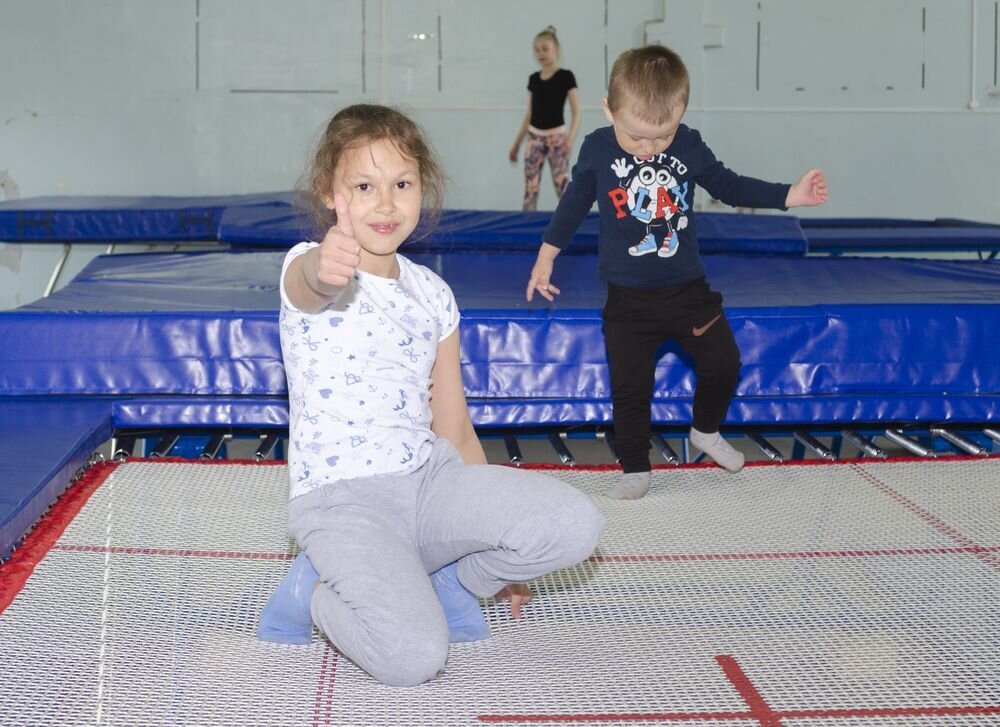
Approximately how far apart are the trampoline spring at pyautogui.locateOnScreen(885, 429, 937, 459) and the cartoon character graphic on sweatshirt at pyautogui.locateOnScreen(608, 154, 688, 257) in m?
0.76

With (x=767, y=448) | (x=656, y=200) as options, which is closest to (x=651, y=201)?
(x=656, y=200)

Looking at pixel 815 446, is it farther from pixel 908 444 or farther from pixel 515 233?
pixel 515 233

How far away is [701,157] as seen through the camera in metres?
2.40

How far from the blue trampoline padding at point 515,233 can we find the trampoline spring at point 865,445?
1487 millimetres

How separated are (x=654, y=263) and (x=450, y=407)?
2.56 feet

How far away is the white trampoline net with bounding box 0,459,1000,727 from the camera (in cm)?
138

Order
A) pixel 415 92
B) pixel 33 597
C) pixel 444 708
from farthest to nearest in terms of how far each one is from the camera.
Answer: pixel 415 92, pixel 33 597, pixel 444 708

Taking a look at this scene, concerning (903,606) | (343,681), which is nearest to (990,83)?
(903,606)

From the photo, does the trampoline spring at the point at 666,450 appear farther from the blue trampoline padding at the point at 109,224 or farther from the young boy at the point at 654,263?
the blue trampoline padding at the point at 109,224

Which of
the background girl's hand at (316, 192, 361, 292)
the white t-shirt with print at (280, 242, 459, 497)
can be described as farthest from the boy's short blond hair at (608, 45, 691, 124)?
the background girl's hand at (316, 192, 361, 292)

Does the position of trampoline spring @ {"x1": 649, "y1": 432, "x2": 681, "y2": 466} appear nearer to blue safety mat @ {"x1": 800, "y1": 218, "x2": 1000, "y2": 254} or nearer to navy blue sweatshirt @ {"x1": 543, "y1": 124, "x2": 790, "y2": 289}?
navy blue sweatshirt @ {"x1": 543, "y1": 124, "x2": 790, "y2": 289}

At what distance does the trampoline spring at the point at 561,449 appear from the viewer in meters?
2.52

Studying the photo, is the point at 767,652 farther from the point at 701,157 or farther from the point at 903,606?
the point at 701,157

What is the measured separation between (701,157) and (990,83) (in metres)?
5.84
